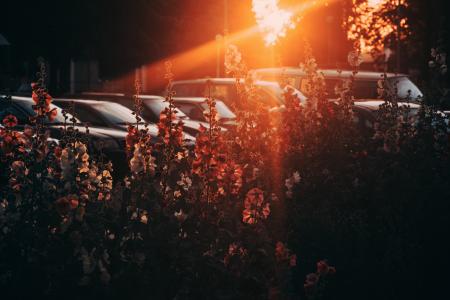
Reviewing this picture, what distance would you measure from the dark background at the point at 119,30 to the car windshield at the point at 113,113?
47.8 ft

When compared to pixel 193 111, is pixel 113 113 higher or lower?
lower

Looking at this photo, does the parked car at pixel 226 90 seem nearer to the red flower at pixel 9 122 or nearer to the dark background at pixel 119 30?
the dark background at pixel 119 30

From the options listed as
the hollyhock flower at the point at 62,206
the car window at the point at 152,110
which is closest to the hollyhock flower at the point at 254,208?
the hollyhock flower at the point at 62,206

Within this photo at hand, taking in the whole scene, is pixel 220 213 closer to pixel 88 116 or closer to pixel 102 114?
pixel 102 114

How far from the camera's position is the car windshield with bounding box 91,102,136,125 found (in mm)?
14812

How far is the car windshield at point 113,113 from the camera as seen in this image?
14.8m

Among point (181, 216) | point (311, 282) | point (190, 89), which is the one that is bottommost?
point (311, 282)

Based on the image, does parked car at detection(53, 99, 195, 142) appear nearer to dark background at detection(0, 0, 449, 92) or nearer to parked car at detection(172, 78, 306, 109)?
parked car at detection(172, 78, 306, 109)

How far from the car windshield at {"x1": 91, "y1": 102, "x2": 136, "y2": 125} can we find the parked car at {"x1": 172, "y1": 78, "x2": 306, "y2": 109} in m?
1.45

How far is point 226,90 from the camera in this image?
62.7 feet

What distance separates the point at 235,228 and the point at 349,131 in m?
3.71

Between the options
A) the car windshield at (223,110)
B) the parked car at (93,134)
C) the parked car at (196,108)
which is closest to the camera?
the parked car at (93,134)

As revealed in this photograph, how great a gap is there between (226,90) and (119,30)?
64.4ft

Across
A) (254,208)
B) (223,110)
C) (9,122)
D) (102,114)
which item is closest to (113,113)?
(102,114)
